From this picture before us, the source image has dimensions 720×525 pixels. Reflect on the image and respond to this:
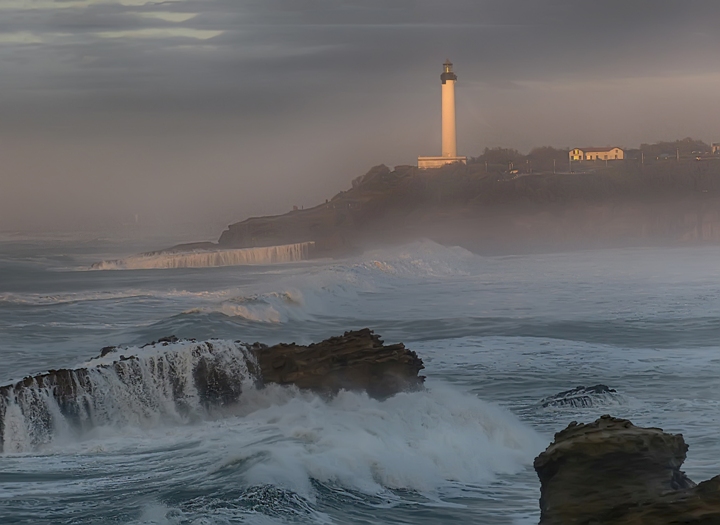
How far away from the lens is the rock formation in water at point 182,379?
1039cm

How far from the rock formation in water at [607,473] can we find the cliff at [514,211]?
68.9 metres

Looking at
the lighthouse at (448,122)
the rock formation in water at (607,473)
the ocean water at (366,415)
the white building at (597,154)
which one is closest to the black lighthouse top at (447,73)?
the lighthouse at (448,122)

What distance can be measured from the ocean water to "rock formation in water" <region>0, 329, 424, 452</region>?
0.20ft

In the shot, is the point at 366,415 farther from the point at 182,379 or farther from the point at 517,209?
the point at 517,209

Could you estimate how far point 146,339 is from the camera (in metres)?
19.0

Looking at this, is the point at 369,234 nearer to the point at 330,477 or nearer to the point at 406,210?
the point at 406,210

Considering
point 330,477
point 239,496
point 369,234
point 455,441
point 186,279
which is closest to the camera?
point 239,496

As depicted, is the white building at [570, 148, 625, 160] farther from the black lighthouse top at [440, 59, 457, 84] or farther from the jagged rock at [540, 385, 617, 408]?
the jagged rock at [540, 385, 617, 408]

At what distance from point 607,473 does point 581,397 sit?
18.7 feet

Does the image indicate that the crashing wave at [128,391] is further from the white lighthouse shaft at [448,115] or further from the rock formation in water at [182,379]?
the white lighthouse shaft at [448,115]

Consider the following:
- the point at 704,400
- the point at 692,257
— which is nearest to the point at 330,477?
the point at 704,400

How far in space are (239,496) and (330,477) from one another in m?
0.90

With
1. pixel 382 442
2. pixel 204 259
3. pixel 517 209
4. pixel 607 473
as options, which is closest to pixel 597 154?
pixel 517 209

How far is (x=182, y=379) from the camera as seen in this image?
1153cm
